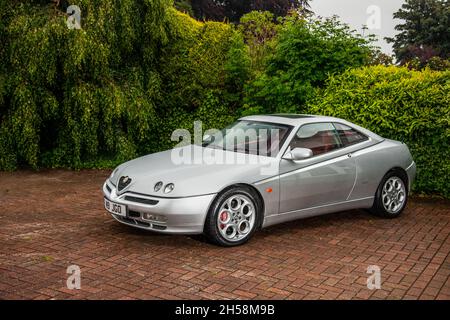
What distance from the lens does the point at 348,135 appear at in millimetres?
7367

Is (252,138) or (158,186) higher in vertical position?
(252,138)

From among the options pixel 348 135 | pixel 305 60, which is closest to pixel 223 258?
pixel 348 135

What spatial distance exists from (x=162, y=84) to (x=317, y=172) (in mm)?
6920

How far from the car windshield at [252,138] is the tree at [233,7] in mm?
20880

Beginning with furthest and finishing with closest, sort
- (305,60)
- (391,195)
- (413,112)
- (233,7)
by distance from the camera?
1. (233,7)
2. (305,60)
3. (413,112)
4. (391,195)

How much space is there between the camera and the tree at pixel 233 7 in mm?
27516

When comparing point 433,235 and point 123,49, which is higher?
point 123,49

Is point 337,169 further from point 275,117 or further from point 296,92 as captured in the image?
point 296,92

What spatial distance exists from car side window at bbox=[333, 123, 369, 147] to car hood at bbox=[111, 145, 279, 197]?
1.38 metres

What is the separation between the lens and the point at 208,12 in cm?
2752

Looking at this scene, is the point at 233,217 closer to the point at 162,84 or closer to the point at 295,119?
the point at 295,119

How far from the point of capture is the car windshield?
Answer: 22.1 feet
